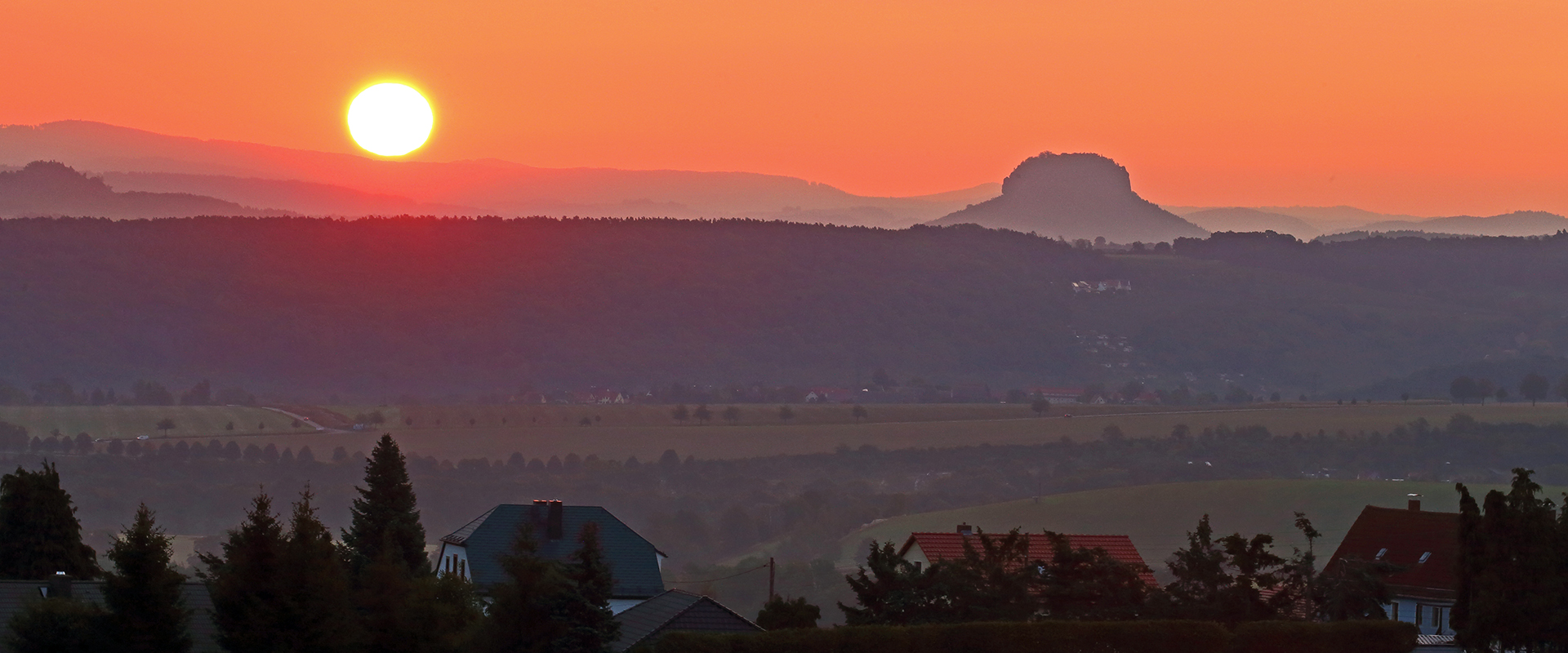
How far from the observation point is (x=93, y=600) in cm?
Answer: 4450

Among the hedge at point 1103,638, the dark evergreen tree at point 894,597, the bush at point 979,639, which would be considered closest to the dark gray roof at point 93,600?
the bush at point 979,639

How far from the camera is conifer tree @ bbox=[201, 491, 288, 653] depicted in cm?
3953

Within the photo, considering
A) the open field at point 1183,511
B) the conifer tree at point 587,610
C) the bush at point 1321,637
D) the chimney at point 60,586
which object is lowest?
the open field at point 1183,511

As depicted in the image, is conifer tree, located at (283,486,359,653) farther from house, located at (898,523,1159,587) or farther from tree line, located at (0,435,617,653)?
house, located at (898,523,1159,587)

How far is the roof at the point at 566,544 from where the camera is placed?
194 ft

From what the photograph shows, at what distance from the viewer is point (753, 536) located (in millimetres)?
163250

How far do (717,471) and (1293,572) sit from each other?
143 metres

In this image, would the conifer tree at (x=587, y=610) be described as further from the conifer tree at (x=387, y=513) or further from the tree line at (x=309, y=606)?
the conifer tree at (x=387, y=513)

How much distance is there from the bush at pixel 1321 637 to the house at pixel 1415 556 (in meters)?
9.29

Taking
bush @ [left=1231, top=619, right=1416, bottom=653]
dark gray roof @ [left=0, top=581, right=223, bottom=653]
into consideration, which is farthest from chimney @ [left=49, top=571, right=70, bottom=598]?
bush @ [left=1231, top=619, right=1416, bottom=653]

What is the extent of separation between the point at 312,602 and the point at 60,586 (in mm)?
11643

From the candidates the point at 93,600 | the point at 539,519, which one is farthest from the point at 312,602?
the point at 539,519

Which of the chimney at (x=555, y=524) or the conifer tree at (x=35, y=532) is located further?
the chimney at (x=555, y=524)

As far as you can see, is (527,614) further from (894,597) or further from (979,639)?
(894,597)
